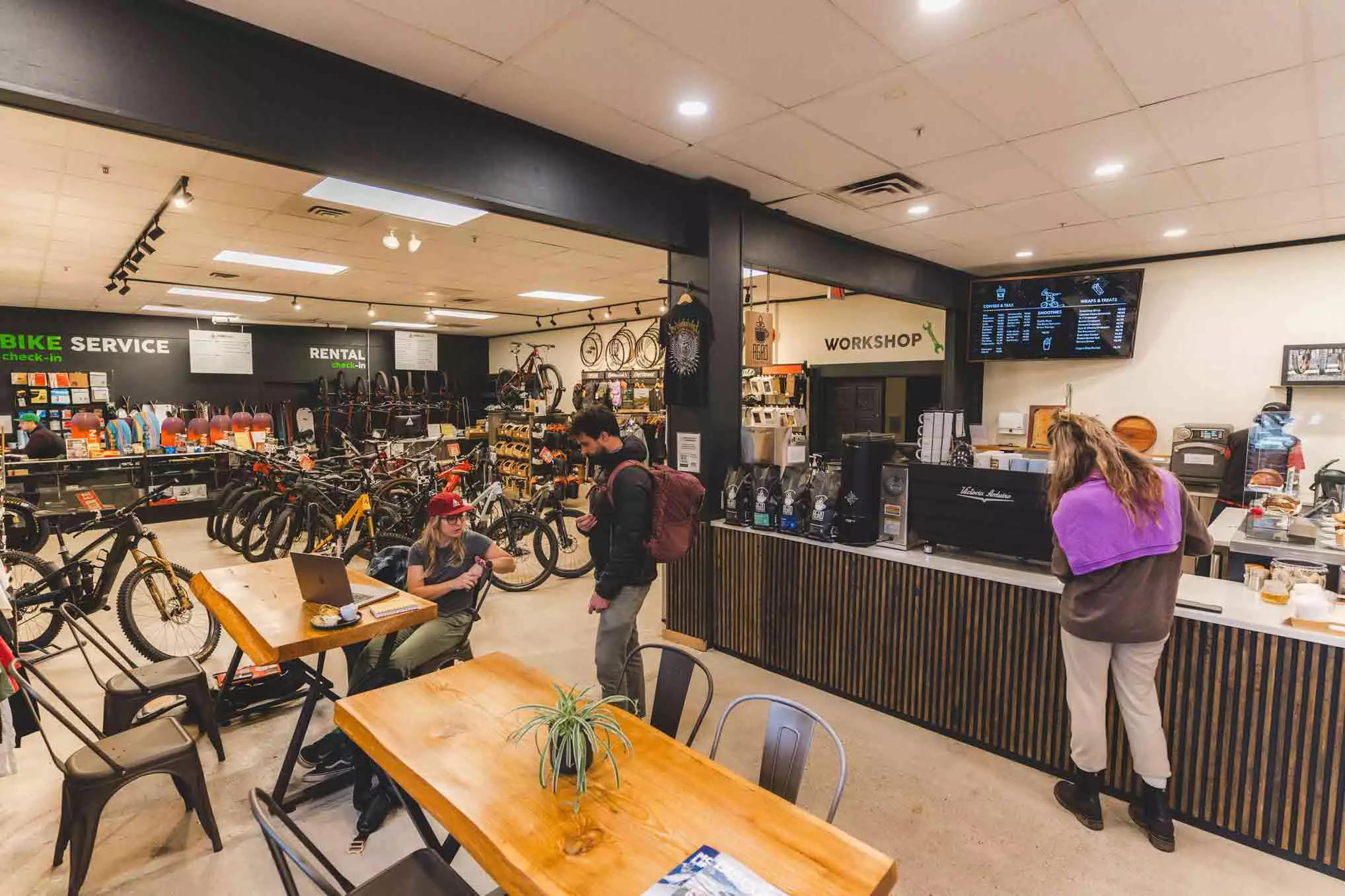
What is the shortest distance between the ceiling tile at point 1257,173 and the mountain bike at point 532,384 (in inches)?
356

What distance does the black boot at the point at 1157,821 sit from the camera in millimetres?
2570

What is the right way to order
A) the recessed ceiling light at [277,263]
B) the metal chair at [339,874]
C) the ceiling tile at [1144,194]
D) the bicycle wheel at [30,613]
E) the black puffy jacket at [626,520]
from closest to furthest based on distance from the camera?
the metal chair at [339,874], the black puffy jacket at [626,520], the ceiling tile at [1144,194], the bicycle wheel at [30,613], the recessed ceiling light at [277,263]

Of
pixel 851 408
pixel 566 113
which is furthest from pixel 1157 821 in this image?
pixel 851 408

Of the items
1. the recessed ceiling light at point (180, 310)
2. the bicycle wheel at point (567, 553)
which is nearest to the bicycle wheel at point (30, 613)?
the bicycle wheel at point (567, 553)

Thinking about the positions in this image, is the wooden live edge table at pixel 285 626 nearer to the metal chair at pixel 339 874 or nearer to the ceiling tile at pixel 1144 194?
the metal chair at pixel 339 874

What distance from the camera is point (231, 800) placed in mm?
2816

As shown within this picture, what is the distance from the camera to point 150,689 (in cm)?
288

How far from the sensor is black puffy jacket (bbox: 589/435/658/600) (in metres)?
3.04

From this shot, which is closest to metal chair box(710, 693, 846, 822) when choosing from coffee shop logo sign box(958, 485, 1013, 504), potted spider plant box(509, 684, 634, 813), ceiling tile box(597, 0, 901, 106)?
potted spider plant box(509, 684, 634, 813)

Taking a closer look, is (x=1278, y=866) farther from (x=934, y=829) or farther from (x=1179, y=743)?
(x=934, y=829)

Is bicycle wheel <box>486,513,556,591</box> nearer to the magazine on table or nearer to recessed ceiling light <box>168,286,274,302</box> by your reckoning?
the magazine on table

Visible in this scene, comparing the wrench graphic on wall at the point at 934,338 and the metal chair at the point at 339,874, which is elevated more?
the wrench graphic on wall at the point at 934,338

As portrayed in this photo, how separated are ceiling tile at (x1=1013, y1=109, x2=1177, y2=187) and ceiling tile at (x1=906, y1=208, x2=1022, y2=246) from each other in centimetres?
91

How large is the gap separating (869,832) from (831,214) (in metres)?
4.13
